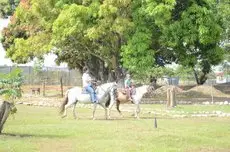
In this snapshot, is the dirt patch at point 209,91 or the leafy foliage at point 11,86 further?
the dirt patch at point 209,91

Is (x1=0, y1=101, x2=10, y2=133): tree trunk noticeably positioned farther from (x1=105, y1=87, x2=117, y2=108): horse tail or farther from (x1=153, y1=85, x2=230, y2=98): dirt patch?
(x1=153, y1=85, x2=230, y2=98): dirt patch

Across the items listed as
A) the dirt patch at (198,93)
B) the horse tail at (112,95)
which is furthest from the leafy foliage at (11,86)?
the dirt patch at (198,93)

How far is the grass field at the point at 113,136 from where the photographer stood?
1499cm

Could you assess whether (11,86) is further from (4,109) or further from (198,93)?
(198,93)

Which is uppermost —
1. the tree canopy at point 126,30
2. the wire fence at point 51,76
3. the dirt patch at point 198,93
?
the tree canopy at point 126,30

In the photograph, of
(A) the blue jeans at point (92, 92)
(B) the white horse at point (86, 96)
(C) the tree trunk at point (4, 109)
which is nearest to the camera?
(C) the tree trunk at point (4, 109)

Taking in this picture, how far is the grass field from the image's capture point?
15.0 m

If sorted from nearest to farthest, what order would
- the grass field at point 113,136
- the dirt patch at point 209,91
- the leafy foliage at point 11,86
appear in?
the grass field at point 113,136 < the leafy foliage at point 11,86 < the dirt patch at point 209,91

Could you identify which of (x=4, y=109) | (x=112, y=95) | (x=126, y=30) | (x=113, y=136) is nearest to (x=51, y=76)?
(x=126, y=30)

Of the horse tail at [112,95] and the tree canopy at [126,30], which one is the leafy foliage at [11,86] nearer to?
the horse tail at [112,95]

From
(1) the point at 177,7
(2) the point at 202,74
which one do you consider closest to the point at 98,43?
(1) the point at 177,7

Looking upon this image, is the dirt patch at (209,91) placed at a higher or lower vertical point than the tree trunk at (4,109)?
higher

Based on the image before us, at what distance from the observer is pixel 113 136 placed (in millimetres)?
17453

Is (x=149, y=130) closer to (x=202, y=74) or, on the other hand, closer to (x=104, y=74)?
(x=104, y=74)
